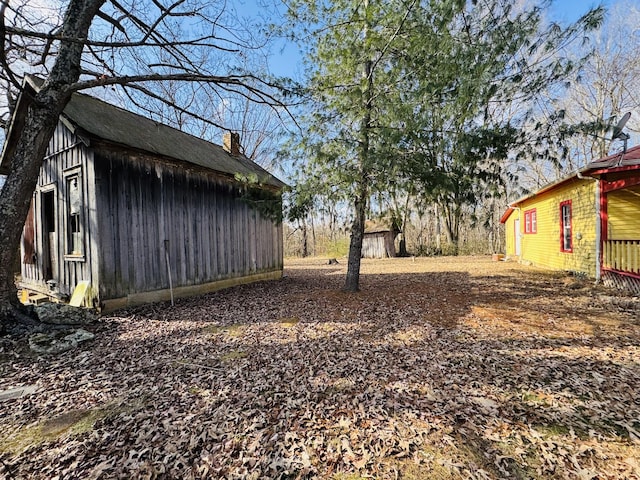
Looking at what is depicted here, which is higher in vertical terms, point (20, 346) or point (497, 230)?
point (497, 230)

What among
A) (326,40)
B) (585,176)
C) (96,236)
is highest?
(326,40)

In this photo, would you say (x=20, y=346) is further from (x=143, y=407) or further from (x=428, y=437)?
(x=428, y=437)

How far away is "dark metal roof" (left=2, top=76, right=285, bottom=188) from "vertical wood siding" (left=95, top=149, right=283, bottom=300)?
0.35 meters

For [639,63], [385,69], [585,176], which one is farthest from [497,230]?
[385,69]

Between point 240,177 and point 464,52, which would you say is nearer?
point 464,52

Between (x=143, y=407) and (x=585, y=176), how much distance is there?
10956mm

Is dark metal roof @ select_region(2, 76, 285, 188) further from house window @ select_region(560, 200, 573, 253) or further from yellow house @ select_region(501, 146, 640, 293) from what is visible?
house window @ select_region(560, 200, 573, 253)

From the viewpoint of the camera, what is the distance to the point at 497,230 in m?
26.6

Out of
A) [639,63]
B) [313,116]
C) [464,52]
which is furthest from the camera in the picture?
[639,63]

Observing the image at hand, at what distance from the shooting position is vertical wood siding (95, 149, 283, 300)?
20.8ft

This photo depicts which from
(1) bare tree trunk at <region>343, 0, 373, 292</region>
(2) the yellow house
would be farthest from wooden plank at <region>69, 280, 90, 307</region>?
(2) the yellow house

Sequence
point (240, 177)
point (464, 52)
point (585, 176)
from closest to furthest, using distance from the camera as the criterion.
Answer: point (464, 52) → point (240, 177) → point (585, 176)

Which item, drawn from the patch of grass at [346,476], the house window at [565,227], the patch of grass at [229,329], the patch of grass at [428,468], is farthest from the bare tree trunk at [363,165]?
the house window at [565,227]

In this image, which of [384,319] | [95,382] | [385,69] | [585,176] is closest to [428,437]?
[384,319]
